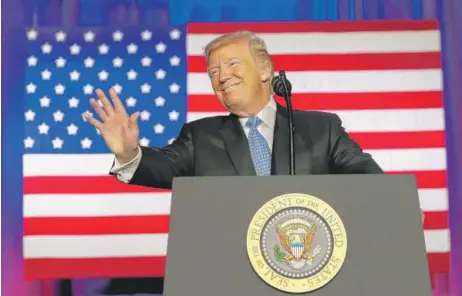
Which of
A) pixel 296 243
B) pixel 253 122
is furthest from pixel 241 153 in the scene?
pixel 296 243

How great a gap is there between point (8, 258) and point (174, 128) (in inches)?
34.0

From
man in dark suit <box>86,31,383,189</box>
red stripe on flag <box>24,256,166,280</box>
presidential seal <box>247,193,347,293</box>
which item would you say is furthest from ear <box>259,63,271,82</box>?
red stripe on flag <box>24,256,166,280</box>

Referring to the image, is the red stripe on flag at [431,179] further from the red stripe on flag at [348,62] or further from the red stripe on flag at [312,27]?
the red stripe on flag at [312,27]

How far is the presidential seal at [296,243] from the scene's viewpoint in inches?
47.4

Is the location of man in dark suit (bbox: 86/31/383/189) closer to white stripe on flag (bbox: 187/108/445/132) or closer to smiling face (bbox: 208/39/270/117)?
smiling face (bbox: 208/39/270/117)

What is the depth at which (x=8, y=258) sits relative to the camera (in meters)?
2.84

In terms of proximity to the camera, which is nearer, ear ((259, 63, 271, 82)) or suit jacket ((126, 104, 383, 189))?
suit jacket ((126, 104, 383, 189))

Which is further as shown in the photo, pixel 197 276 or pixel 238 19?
pixel 238 19

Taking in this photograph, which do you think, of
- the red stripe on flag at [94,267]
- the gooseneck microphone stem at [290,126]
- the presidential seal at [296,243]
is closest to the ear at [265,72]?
the gooseneck microphone stem at [290,126]

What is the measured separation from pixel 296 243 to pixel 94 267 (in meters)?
1.74

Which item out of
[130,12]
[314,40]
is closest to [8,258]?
[130,12]

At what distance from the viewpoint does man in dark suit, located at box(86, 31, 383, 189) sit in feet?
5.39

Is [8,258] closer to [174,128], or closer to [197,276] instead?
[174,128]

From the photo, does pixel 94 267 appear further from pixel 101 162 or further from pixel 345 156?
pixel 345 156
